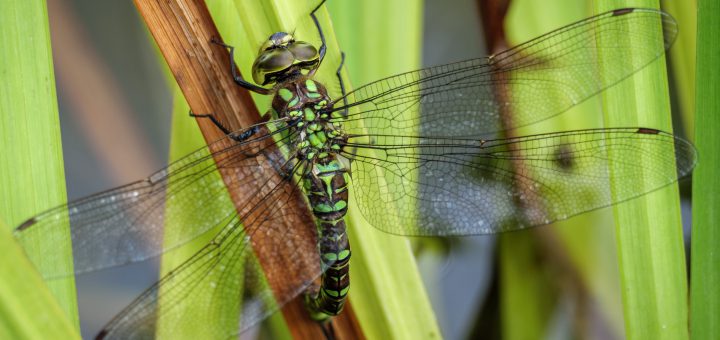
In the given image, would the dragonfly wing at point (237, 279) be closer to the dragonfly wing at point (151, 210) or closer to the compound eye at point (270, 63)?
the dragonfly wing at point (151, 210)

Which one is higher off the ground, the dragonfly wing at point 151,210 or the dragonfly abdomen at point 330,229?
the dragonfly wing at point 151,210

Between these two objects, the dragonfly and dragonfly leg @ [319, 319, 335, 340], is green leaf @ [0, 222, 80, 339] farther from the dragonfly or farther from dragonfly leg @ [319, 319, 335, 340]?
dragonfly leg @ [319, 319, 335, 340]

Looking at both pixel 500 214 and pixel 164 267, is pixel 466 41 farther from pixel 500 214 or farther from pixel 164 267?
pixel 164 267

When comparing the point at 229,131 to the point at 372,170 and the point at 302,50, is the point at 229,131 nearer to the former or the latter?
the point at 302,50

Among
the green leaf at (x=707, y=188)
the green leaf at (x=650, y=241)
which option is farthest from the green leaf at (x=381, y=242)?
the green leaf at (x=707, y=188)

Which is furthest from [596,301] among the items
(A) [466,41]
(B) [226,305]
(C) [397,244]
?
(B) [226,305]

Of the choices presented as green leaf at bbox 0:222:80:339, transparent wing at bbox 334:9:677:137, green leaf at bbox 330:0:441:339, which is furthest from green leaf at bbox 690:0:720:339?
green leaf at bbox 0:222:80:339

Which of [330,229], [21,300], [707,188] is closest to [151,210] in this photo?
[21,300]
